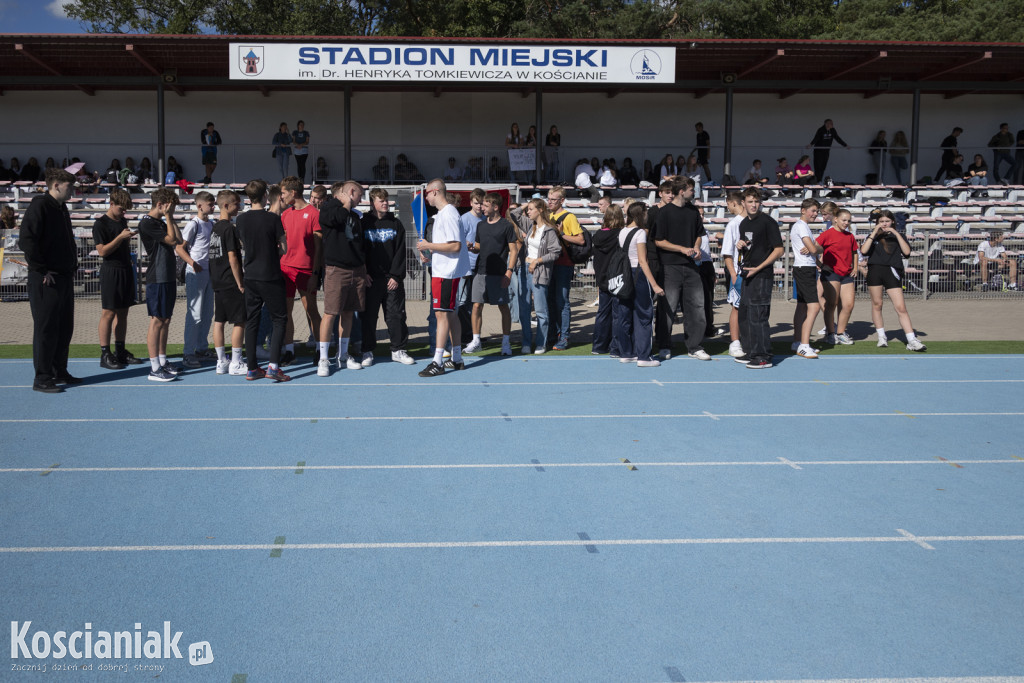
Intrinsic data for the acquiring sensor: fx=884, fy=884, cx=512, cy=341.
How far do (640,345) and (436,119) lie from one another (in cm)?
1747

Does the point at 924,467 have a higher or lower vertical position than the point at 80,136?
lower

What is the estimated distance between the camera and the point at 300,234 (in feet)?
30.8

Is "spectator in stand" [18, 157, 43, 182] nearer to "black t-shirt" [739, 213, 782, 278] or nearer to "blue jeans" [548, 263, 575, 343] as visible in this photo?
"blue jeans" [548, 263, 575, 343]

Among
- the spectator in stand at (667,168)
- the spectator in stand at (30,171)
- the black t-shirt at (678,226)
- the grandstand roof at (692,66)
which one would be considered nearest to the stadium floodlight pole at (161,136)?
the grandstand roof at (692,66)

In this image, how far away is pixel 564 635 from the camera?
3.72 metres

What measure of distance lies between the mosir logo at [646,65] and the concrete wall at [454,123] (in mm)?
3857

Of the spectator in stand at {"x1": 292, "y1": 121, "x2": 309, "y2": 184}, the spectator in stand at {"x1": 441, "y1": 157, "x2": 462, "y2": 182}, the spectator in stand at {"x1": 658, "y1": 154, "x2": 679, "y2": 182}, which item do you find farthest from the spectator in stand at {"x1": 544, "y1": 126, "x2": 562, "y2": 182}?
the spectator in stand at {"x1": 292, "y1": 121, "x2": 309, "y2": 184}

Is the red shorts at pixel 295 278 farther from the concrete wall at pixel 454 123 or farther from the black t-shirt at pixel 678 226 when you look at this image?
the concrete wall at pixel 454 123

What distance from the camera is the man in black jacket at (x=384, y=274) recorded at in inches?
384

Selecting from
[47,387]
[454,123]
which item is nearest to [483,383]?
[47,387]

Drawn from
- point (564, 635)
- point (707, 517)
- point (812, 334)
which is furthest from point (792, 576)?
point (812, 334)

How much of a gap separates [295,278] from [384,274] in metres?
1.02

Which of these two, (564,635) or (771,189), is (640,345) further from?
(771,189)

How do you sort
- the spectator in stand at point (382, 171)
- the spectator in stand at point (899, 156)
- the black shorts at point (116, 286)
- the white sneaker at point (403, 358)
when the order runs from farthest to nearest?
the spectator in stand at point (899, 156) → the spectator in stand at point (382, 171) → the white sneaker at point (403, 358) → the black shorts at point (116, 286)
